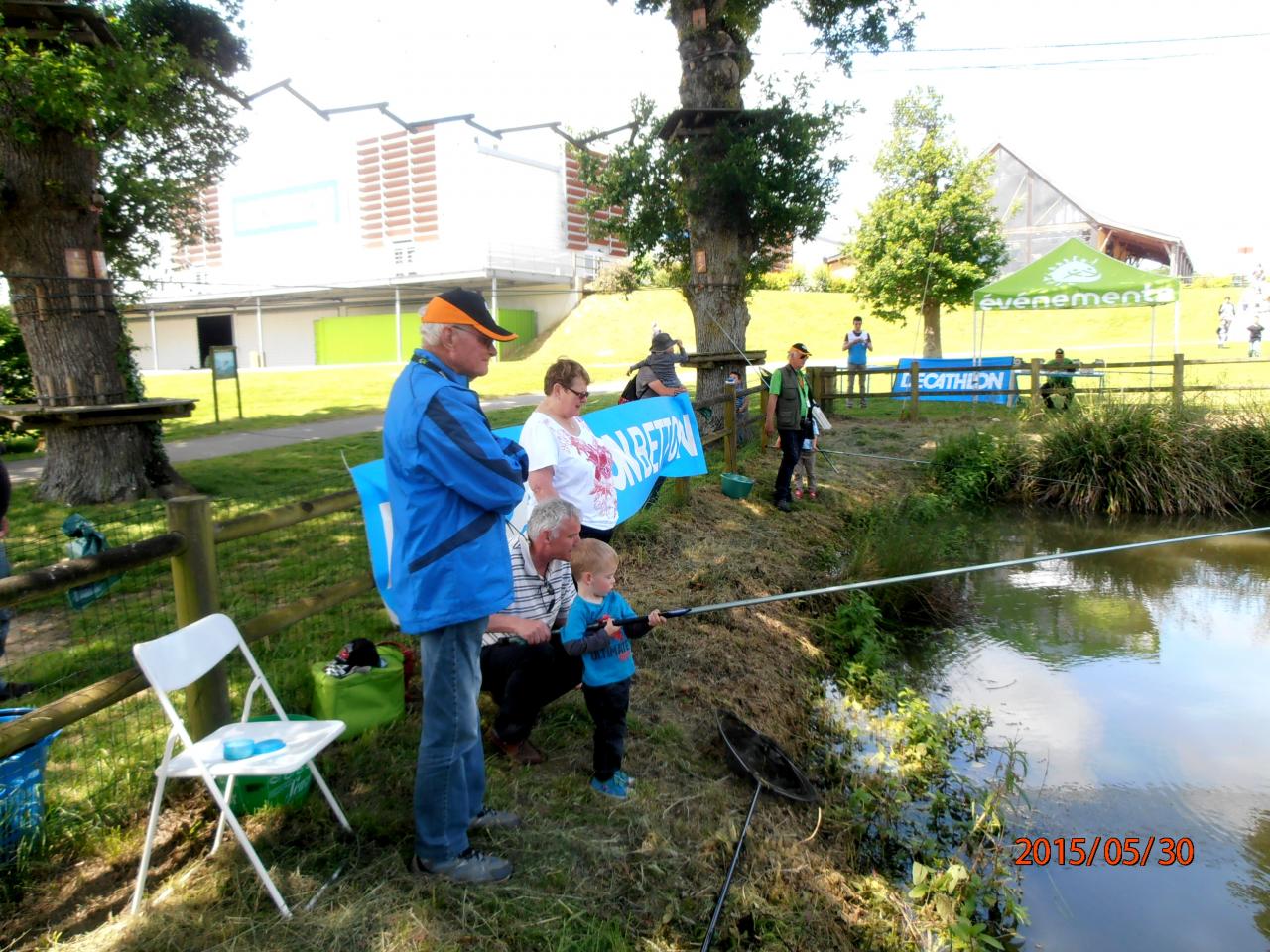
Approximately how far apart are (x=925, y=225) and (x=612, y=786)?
24091 mm

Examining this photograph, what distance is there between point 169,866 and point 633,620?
6.04 ft

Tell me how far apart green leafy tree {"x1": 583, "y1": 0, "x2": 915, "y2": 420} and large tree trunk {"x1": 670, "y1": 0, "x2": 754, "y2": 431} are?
0.5 inches

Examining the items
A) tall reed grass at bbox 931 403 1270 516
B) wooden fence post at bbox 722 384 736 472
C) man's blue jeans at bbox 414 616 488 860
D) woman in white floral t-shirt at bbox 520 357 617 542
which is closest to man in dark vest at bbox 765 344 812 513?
wooden fence post at bbox 722 384 736 472

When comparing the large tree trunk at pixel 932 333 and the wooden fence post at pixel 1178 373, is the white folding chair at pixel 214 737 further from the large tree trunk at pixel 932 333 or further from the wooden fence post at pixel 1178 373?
the large tree trunk at pixel 932 333

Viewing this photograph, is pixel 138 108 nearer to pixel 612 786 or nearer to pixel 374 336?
pixel 612 786

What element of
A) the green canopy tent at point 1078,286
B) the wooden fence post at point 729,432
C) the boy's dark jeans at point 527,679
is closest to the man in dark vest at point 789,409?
the wooden fence post at point 729,432

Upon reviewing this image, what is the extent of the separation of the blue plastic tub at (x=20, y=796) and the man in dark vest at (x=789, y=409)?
7.06 m

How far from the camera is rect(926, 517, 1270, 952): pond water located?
3.72 meters

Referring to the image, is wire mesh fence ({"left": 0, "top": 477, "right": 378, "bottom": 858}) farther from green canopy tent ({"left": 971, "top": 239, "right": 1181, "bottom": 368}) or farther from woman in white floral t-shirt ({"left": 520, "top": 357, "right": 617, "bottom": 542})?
green canopy tent ({"left": 971, "top": 239, "right": 1181, "bottom": 368})

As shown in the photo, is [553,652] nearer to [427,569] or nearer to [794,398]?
[427,569]

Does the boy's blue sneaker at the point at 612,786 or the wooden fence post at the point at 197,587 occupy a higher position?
the wooden fence post at the point at 197,587

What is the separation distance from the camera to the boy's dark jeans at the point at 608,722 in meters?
3.58

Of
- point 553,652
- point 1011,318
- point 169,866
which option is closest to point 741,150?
point 553,652
